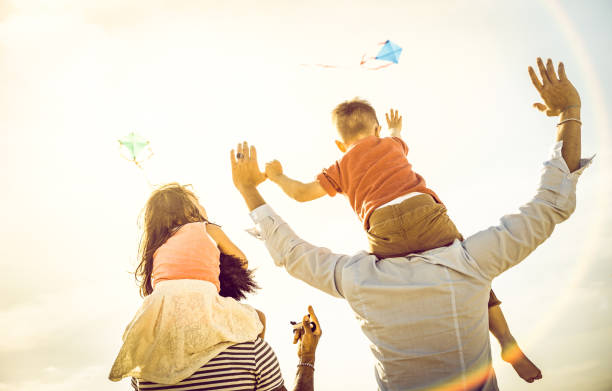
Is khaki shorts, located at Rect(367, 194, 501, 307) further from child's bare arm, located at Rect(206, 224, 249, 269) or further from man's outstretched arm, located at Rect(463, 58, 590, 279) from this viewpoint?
child's bare arm, located at Rect(206, 224, 249, 269)

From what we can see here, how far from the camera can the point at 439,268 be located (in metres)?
2.20

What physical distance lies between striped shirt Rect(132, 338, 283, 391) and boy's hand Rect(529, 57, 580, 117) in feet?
9.47

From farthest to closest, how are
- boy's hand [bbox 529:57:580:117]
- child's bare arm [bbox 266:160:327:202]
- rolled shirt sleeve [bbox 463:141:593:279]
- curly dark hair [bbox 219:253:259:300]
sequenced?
curly dark hair [bbox 219:253:259:300] → child's bare arm [bbox 266:160:327:202] → boy's hand [bbox 529:57:580:117] → rolled shirt sleeve [bbox 463:141:593:279]

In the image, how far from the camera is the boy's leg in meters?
3.42

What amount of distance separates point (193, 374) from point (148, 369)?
0.35 metres

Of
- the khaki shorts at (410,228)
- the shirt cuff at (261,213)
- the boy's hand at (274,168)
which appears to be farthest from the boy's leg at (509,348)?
the shirt cuff at (261,213)

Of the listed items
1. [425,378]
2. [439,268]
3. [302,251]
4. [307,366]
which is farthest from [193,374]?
[439,268]

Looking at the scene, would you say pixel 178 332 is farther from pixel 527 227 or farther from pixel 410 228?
pixel 527 227

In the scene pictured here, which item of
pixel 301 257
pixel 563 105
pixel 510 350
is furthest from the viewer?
pixel 510 350

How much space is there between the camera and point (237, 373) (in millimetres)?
3193

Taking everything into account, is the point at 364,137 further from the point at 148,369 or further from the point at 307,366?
the point at 148,369

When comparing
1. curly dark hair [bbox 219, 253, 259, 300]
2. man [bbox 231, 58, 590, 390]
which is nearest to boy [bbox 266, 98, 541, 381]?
man [bbox 231, 58, 590, 390]

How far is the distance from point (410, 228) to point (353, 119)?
61.3 inches

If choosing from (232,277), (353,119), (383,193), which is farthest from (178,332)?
(353,119)
